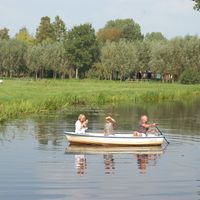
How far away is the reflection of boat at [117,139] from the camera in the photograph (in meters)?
29.5

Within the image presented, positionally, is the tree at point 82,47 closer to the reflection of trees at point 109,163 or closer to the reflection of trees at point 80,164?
the reflection of trees at point 109,163

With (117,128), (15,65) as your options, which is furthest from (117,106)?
(15,65)

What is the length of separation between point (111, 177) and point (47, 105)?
30.1m

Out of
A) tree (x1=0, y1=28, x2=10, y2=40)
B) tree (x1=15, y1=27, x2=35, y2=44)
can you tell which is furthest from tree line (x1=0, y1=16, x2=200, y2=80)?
tree (x1=0, y1=28, x2=10, y2=40)

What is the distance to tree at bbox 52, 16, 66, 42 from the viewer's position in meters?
157

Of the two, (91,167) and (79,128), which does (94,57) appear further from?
(91,167)

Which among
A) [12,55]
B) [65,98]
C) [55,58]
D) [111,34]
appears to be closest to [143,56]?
[55,58]

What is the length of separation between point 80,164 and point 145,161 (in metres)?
3.20

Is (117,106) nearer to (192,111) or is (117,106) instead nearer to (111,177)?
(192,111)

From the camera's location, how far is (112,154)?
28109mm

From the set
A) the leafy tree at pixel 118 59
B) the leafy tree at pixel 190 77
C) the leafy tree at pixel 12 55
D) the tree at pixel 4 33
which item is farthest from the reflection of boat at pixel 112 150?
the tree at pixel 4 33

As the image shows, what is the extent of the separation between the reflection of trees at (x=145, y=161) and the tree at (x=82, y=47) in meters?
94.0

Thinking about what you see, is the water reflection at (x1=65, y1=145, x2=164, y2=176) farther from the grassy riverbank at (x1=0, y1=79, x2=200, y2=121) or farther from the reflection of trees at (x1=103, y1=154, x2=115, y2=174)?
the grassy riverbank at (x1=0, y1=79, x2=200, y2=121)

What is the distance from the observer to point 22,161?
25.4 metres
